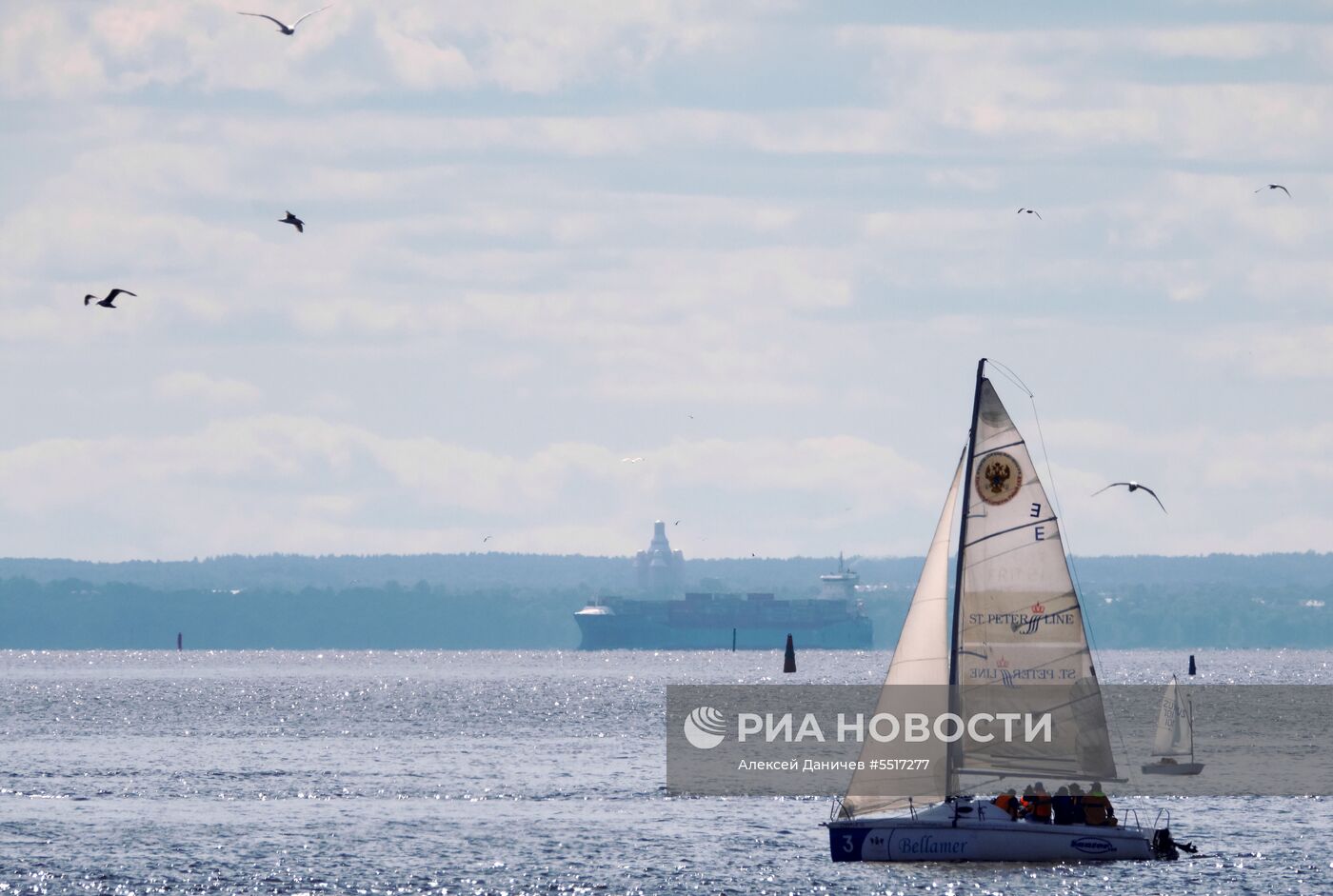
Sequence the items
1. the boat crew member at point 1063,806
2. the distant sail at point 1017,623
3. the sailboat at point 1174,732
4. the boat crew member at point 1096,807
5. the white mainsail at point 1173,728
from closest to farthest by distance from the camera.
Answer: the distant sail at point 1017,623, the boat crew member at point 1063,806, the boat crew member at point 1096,807, the sailboat at point 1174,732, the white mainsail at point 1173,728

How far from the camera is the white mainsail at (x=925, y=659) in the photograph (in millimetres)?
47156

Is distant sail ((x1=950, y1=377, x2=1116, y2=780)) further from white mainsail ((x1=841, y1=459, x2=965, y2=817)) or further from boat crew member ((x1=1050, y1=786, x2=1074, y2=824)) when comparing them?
boat crew member ((x1=1050, y1=786, x2=1074, y2=824))

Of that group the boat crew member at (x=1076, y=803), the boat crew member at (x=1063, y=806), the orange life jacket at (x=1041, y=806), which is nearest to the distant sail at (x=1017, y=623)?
the orange life jacket at (x=1041, y=806)

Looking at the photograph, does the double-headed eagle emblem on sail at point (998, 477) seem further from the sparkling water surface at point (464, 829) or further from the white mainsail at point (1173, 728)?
the white mainsail at point (1173, 728)

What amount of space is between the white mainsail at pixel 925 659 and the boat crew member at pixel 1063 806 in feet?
8.36

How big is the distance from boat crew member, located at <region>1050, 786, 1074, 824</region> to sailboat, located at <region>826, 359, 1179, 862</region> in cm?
36

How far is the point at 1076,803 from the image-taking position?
49.0 meters

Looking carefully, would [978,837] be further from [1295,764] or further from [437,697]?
[437,697]

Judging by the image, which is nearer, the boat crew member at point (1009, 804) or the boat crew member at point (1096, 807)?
the boat crew member at point (1009, 804)

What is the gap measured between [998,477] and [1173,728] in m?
40.5

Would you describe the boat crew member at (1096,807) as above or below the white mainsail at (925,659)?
below

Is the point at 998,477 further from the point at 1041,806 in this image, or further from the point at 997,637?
the point at 1041,806


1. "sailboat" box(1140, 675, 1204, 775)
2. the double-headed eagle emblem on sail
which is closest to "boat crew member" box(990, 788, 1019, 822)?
the double-headed eagle emblem on sail

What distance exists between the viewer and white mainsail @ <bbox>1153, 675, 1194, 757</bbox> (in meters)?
84.4
